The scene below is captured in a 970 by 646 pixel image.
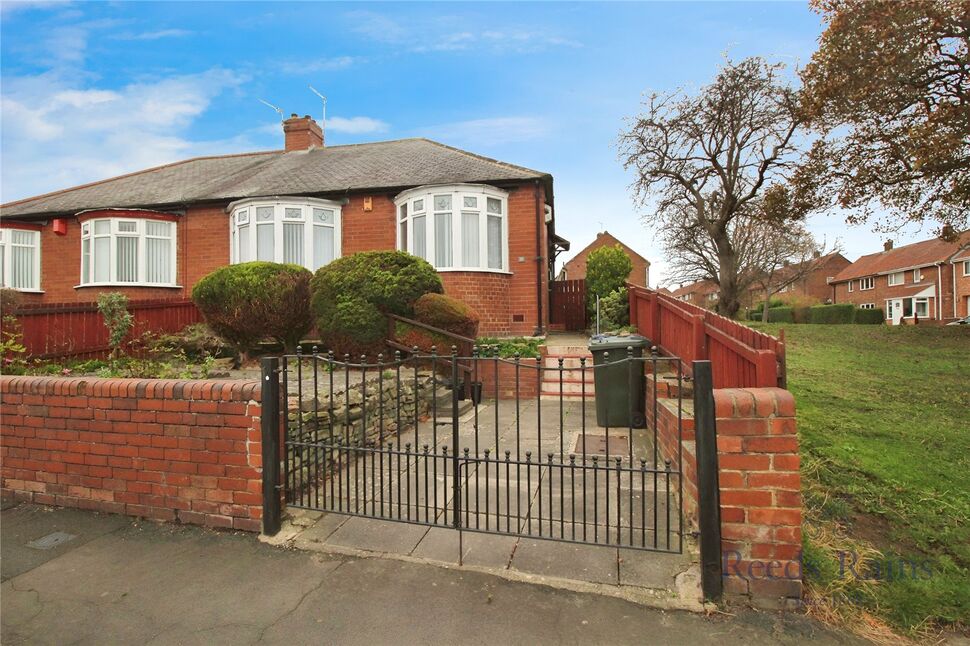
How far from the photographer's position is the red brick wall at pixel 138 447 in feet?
11.3

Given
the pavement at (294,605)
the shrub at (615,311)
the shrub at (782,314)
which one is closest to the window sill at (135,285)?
the shrub at (615,311)

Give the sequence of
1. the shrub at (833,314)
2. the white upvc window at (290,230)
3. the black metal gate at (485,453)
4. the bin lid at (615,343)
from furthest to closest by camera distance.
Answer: the shrub at (833,314)
the white upvc window at (290,230)
the bin lid at (615,343)
the black metal gate at (485,453)

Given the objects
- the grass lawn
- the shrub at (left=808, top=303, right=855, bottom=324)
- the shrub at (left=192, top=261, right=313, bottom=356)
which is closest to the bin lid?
the grass lawn

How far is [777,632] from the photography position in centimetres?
234

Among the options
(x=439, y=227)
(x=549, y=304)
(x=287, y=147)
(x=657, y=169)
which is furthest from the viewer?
(x=657, y=169)

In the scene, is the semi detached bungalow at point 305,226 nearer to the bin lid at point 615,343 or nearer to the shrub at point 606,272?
the shrub at point 606,272

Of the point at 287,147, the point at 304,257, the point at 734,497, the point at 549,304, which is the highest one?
the point at 287,147

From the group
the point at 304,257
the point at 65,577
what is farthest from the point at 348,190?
the point at 65,577

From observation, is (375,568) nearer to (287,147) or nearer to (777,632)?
(777,632)

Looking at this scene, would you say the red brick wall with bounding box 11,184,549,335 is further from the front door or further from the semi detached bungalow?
the front door

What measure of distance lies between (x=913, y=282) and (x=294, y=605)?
50.1 metres

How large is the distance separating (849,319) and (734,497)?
111 ft

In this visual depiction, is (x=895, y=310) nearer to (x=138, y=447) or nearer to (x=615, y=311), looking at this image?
(x=615, y=311)

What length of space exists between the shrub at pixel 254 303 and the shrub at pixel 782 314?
3712cm
